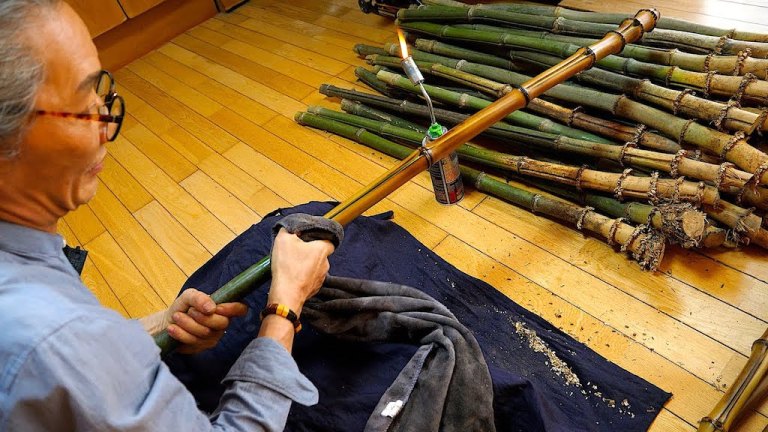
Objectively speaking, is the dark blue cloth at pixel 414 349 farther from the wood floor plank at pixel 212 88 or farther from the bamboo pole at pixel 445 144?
the wood floor plank at pixel 212 88

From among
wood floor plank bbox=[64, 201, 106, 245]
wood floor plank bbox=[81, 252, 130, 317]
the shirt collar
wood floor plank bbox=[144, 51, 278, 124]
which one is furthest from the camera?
wood floor plank bbox=[144, 51, 278, 124]

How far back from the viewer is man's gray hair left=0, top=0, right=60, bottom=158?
75cm

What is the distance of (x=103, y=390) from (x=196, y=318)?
0.57 m

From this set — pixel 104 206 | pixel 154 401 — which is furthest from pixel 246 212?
pixel 154 401

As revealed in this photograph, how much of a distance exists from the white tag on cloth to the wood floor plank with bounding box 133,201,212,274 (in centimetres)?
143

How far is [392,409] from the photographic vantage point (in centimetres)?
133

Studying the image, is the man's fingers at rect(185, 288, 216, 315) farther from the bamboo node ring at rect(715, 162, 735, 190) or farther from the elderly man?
the bamboo node ring at rect(715, 162, 735, 190)

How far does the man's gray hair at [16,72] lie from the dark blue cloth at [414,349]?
38.3 inches

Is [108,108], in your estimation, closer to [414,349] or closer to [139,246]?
[414,349]

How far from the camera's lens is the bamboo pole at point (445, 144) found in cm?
139

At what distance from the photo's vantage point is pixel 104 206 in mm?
2977

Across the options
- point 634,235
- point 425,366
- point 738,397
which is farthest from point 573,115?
point 425,366

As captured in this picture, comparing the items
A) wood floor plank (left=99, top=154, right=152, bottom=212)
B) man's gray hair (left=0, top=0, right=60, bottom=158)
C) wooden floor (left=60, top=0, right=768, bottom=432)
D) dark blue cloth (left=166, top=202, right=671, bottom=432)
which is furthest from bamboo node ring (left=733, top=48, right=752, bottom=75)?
wood floor plank (left=99, top=154, right=152, bottom=212)

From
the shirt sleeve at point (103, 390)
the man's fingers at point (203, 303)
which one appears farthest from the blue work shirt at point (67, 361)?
the man's fingers at point (203, 303)
